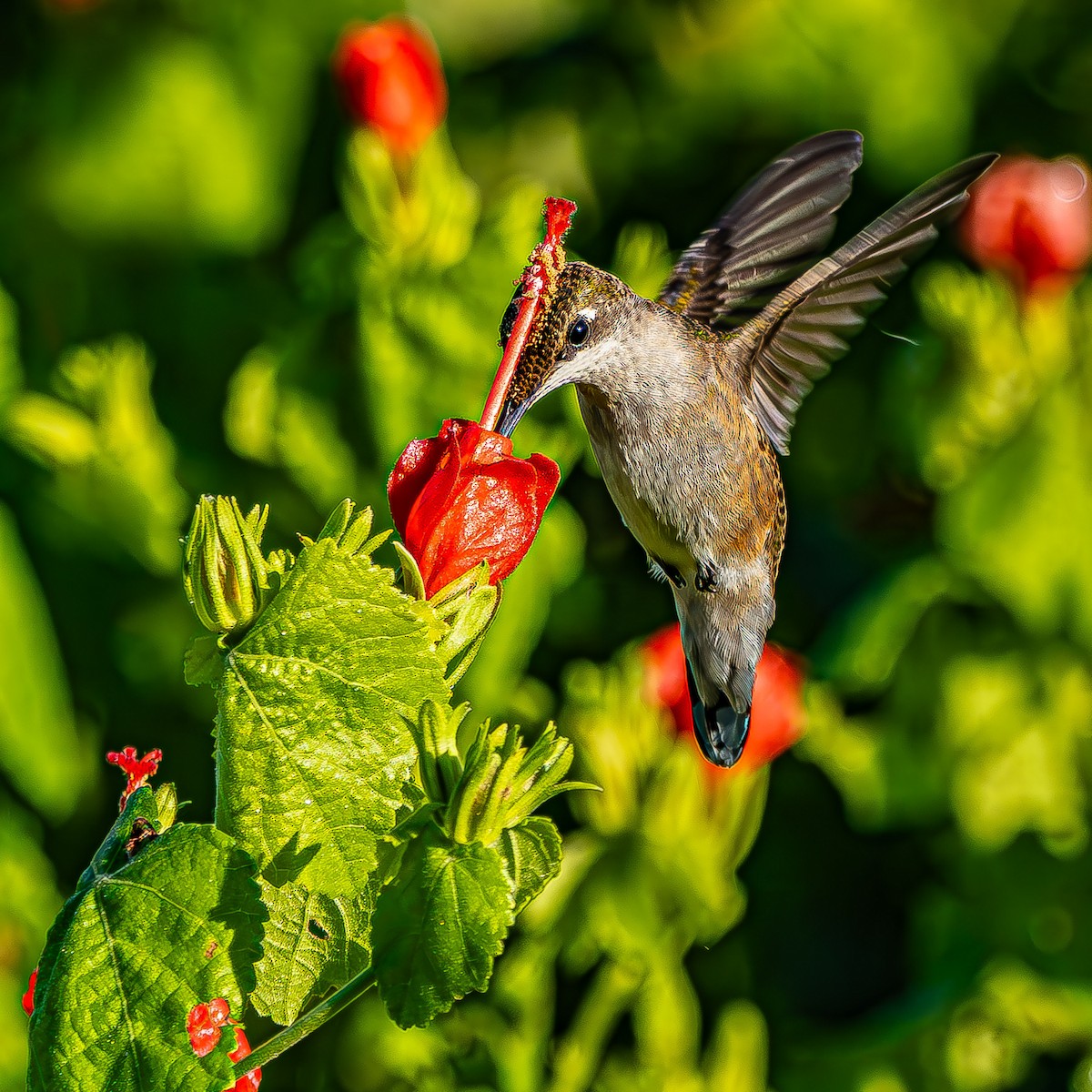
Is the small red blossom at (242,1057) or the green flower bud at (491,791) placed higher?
the green flower bud at (491,791)

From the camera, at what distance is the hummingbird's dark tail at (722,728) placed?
3.01 feet

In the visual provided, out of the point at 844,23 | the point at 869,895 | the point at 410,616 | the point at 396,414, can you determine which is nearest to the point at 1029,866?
the point at 869,895

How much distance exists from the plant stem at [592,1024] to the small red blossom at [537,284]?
637 millimetres

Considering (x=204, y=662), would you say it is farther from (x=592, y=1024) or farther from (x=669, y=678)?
(x=592, y=1024)

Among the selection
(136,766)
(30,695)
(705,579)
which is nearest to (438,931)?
(136,766)

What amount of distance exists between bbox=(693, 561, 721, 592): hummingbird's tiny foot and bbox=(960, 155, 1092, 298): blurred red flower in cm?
55

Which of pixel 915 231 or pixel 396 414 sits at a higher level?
pixel 915 231

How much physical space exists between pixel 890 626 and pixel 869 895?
0.36 metres

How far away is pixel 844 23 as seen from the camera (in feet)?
4.76

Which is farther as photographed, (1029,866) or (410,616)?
(1029,866)

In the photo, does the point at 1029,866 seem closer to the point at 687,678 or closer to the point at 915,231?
the point at 687,678

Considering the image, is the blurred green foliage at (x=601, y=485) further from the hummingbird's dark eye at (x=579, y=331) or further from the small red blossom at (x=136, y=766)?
the small red blossom at (x=136, y=766)

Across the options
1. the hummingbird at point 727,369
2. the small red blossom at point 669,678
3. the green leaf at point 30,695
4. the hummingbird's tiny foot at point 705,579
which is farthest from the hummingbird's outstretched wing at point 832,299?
the green leaf at point 30,695

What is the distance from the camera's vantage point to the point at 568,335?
64 centimetres
